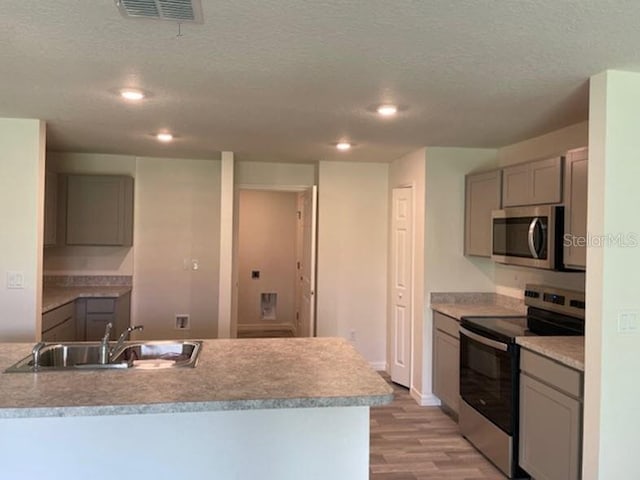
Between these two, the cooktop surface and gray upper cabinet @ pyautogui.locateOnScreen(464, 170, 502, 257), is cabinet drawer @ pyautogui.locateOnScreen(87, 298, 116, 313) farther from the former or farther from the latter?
gray upper cabinet @ pyautogui.locateOnScreen(464, 170, 502, 257)

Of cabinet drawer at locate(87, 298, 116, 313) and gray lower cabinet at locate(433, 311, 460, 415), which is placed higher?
cabinet drawer at locate(87, 298, 116, 313)

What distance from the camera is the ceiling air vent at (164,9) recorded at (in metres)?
1.67

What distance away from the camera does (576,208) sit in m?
3.02

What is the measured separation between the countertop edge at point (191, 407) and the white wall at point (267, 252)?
18.8 ft

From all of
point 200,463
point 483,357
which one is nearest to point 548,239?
point 483,357

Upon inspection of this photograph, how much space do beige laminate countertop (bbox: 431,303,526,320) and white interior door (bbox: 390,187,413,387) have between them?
1.66ft

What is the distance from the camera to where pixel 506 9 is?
170 centimetres

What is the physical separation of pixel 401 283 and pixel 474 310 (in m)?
1.05

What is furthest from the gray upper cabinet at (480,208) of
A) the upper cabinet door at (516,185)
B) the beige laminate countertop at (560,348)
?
the beige laminate countertop at (560,348)

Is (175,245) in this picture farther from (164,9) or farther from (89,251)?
(164,9)

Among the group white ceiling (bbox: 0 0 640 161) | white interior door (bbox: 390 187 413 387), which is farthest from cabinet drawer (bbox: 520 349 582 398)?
white interior door (bbox: 390 187 413 387)

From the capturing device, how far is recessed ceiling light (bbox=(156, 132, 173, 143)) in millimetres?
4047

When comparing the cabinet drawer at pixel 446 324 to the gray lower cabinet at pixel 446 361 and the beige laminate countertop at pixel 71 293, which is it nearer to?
the gray lower cabinet at pixel 446 361

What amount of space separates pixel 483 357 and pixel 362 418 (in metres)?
1.59
